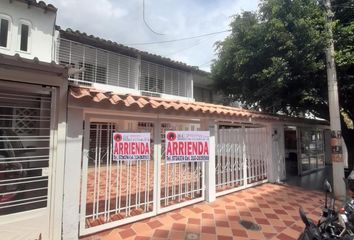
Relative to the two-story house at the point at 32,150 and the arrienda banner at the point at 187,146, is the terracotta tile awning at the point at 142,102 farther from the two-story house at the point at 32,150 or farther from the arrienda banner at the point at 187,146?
the arrienda banner at the point at 187,146

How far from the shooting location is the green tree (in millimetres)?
7773

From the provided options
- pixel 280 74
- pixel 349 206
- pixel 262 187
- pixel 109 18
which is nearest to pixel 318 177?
pixel 262 187

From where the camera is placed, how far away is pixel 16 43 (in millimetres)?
9258

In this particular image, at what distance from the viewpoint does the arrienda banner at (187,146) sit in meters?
5.64

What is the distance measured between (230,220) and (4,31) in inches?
431

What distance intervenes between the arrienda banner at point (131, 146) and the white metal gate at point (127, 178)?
146 mm

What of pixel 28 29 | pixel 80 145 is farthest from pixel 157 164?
pixel 28 29

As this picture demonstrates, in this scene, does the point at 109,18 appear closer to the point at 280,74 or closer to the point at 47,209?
the point at 280,74

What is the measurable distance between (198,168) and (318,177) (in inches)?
291

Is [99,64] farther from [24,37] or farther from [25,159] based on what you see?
[25,159]

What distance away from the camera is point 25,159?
3.81 m

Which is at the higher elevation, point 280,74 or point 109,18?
point 109,18

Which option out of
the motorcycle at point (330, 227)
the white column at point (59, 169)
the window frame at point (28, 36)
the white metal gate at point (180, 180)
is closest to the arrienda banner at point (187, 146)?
the white metal gate at point (180, 180)

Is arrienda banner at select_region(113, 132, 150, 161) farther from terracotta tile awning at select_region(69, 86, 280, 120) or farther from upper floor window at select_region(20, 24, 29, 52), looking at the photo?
upper floor window at select_region(20, 24, 29, 52)
